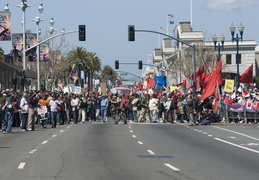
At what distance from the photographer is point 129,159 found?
54.2 ft

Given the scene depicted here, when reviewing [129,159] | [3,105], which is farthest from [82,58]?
[129,159]

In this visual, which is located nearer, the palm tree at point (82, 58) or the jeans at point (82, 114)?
the jeans at point (82, 114)

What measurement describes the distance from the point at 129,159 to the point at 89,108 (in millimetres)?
28688

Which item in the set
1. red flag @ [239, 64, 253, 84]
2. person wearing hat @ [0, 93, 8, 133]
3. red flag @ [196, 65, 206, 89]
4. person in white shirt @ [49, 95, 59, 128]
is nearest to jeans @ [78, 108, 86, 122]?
person in white shirt @ [49, 95, 59, 128]

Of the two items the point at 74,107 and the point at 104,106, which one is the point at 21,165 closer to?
the point at 74,107

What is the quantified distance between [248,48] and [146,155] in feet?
304

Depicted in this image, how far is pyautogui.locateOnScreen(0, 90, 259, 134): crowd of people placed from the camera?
102 feet

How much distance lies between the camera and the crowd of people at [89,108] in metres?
31.0

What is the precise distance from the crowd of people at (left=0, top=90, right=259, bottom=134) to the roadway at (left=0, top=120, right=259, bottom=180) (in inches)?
267

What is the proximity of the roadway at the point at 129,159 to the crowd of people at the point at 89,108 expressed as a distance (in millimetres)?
6774

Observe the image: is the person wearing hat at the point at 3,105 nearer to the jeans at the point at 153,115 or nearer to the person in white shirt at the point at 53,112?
the person in white shirt at the point at 53,112

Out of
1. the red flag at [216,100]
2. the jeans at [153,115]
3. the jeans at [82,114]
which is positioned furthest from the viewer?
the jeans at [82,114]

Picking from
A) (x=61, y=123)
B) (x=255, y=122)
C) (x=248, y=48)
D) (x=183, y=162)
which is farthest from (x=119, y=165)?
(x=248, y=48)

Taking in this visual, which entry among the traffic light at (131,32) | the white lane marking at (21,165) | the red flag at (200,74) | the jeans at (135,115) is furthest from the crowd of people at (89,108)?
the white lane marking at (21,165)
